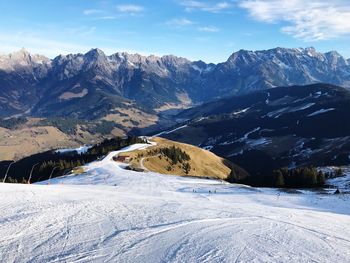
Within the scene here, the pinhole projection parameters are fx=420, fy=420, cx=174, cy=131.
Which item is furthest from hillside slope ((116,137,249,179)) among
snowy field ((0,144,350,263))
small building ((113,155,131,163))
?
snowy field ((0,144,350,263))

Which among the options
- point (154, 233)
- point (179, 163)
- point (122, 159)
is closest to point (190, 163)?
point (179, 163)

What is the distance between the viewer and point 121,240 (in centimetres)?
1811

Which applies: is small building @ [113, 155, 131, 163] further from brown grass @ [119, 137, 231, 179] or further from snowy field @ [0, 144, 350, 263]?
snowy field @ [0, 144, 350, 263]

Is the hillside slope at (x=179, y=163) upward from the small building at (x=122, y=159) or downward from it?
downward

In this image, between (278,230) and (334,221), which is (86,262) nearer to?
(278,230)

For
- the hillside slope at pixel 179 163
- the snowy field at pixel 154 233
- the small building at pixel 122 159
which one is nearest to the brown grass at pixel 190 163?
the hillside slope at pixel 179 163

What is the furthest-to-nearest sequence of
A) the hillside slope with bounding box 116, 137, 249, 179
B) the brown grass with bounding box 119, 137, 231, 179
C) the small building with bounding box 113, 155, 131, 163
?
the brown grass with bounding box 119, 137, 231, 179 → the hillside slope with bounding box 116, 137, 249, 179 → the small building with bounding box 113, 155, 131, 163

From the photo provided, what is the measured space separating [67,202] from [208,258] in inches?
501

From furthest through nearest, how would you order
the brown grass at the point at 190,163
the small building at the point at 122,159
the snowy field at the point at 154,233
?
1. the brown grass at the point at 190,163
2. the small building at the point at 122,159
3. the snowy field at the point at 154,233

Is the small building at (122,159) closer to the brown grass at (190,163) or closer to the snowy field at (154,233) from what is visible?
the brown grass at (190,163)

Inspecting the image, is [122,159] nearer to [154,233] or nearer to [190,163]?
[190,163]

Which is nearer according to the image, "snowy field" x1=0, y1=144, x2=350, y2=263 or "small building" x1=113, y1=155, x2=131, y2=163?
"snowy field" x1=0, y1=144, x2=350, y2=263

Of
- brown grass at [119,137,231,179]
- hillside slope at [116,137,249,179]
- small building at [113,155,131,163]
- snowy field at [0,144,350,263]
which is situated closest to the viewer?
snowy field at [0,144,350,263]

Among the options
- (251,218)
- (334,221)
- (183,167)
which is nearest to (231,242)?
(251,218)
